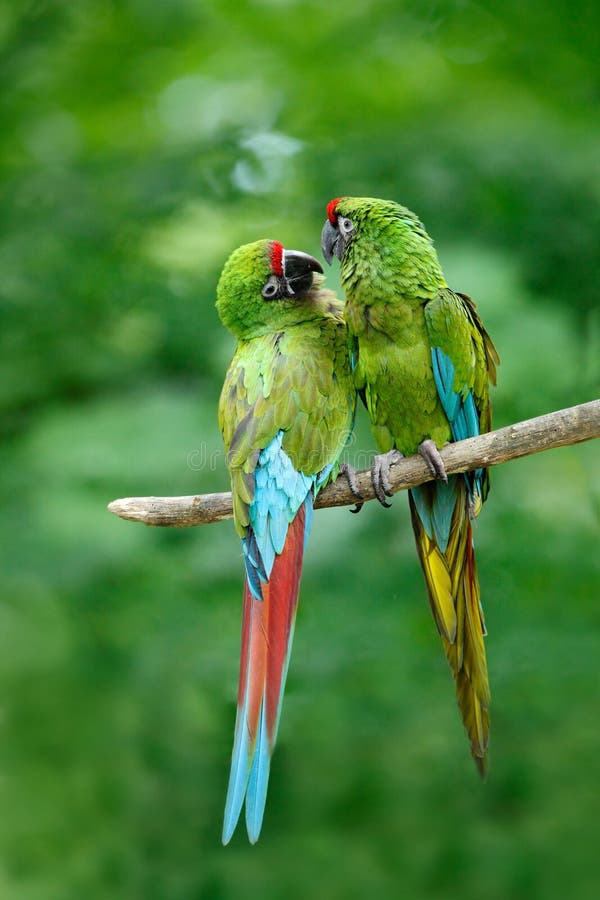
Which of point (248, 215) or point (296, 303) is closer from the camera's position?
point (296, 303)

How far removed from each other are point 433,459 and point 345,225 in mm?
562

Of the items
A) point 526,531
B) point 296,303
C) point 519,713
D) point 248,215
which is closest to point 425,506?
point 296,303

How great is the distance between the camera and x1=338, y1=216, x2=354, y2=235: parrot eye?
1985 mm

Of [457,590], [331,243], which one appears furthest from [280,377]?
[457,590]

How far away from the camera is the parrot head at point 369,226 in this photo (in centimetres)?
191

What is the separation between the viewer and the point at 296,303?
6.74 feet

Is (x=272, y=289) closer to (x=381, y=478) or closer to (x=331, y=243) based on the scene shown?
(x=331, y=243)

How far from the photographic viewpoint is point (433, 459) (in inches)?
73.3

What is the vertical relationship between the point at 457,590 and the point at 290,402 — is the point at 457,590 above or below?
below

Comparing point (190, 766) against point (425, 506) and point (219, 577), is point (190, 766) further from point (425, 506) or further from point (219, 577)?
point (425, 506)

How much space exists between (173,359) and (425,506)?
4.36ft

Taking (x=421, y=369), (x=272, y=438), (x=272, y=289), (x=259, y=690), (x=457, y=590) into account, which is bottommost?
(x=259, y=690)

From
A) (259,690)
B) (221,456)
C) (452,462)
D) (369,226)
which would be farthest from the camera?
(221,456)

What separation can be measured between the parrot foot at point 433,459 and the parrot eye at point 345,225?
50 cm
